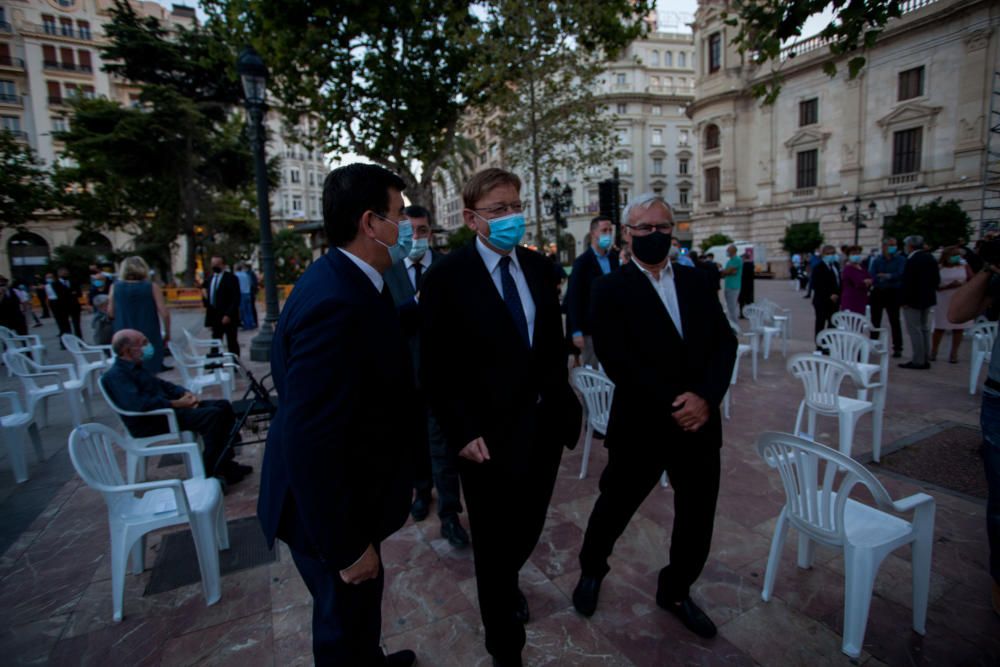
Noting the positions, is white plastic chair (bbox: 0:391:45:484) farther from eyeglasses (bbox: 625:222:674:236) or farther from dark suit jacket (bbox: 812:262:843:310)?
dark suit jacket (bbox: 812:262:843:310)

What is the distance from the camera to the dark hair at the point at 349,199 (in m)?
1.57

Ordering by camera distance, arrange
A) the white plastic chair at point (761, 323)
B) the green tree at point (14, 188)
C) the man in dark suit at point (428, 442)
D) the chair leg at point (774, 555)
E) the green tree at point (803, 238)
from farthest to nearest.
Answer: the green tree at point (803, 238), the green tree at point (14, 188), the white plastic chair at point (761, 323), the man in dark suit at point (428, 442), the chair leg at point (774, 555)

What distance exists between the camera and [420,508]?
3.54m

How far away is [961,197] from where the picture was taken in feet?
91.5

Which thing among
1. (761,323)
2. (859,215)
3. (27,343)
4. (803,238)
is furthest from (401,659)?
(803,238)

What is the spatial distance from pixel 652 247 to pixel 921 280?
7.03 m

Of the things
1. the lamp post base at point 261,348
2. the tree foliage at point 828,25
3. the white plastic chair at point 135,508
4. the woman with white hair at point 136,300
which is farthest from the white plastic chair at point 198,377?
the tree foliage at point 828,25

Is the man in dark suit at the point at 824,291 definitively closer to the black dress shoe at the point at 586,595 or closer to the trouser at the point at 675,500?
the trouser at the point at 675,500

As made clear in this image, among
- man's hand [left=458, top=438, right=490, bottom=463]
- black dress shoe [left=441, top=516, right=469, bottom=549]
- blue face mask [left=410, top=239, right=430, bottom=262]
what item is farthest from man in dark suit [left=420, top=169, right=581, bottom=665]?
blue face mask [left=410, top=239, right=430, bottom=262]

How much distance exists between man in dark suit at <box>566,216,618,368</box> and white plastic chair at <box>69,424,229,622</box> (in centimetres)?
348

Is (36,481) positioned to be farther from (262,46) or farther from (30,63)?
(30,63)

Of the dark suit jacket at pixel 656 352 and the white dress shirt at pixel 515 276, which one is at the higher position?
the white dress shirt at pixel 515 276

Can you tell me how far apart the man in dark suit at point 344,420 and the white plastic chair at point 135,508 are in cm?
138

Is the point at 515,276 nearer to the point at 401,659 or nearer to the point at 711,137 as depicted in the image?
the point at 401,659
